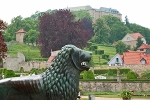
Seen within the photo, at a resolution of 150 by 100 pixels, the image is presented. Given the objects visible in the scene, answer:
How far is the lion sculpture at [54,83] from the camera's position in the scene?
839 centimetres

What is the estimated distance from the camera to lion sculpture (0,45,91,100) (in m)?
8.39

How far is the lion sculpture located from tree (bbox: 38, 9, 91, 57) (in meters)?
64.0

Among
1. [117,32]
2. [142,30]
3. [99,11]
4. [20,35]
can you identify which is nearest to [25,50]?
[20,35]

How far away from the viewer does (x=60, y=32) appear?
75.1 meters

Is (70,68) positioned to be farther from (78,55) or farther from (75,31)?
(75,31)

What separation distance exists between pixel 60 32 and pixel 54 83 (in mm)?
66831

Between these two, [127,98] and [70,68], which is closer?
[70,68]

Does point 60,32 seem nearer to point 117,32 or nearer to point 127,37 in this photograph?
point 127,37

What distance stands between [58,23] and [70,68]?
227ft

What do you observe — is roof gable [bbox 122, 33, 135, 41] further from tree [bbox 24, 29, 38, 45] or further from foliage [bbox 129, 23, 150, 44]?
tree [bbox 24, 29, 38, 45]

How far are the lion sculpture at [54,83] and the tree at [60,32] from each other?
6397 cm

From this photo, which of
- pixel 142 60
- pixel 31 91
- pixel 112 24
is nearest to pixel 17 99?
pixel 31 91

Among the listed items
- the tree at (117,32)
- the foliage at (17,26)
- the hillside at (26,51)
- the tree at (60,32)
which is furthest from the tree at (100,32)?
the tree at (60,32)

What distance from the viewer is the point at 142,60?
68.6 m
